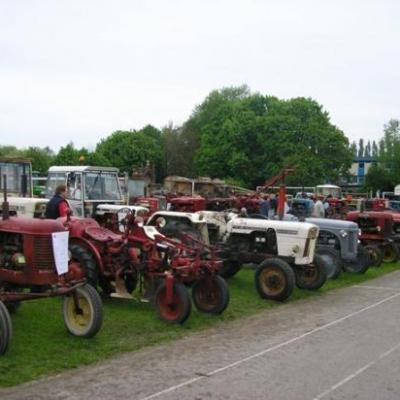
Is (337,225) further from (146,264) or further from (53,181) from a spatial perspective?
(53,181)

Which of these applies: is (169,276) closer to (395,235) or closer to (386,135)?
(395,235)

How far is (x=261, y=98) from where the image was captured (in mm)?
57094

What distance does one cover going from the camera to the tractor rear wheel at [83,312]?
7.05m

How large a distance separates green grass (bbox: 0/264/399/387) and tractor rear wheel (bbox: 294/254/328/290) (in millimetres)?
1560


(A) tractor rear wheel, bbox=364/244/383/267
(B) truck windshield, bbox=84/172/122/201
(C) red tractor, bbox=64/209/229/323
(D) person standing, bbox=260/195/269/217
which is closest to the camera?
(C) red tractor, bbox=64/209/229/323

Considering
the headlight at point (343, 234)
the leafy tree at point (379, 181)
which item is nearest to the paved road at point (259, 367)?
the headlight at point (343, 234)

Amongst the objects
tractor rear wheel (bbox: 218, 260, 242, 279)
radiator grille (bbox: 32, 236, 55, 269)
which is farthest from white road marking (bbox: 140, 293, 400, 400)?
tractor rear wheel (bbox: 218, 260, 242, 279)

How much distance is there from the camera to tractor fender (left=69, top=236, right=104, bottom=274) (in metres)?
8.80

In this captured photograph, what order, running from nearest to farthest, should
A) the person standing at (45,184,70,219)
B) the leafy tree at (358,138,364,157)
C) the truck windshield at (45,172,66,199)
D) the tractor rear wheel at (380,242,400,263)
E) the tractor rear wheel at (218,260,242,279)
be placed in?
1. the person standing at (45,184,70,219)
2. the tractor rear wheel at (218,260,242,279)
3. the truck windshield at (45,172,66,199)
4. the tractor rear wheel at (380,242,400,263)
5. the leafy tree at (358,138,364,157)

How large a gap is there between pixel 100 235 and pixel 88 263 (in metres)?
0.51

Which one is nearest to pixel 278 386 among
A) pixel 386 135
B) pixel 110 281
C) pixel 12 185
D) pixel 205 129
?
pixel 110 281

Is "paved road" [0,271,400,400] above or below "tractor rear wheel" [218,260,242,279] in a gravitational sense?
below

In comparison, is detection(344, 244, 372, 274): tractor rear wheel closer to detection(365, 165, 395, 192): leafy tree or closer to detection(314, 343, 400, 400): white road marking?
detection(314, 343, 400, 400): white road marking

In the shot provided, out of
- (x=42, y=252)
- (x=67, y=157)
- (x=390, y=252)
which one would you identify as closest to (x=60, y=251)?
(x=42, y=252)
